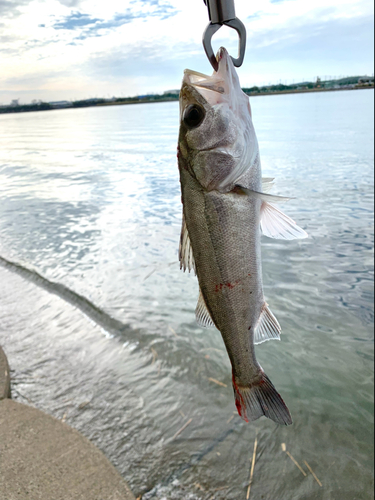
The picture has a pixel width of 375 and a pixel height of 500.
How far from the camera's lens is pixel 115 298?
6.56 metres

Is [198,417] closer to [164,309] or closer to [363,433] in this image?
[363,433]

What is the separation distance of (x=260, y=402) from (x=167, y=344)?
4081mm

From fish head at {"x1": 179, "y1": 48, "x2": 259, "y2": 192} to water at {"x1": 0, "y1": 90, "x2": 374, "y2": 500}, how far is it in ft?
5.80

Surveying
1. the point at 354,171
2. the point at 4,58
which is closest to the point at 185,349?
the point at 4,58

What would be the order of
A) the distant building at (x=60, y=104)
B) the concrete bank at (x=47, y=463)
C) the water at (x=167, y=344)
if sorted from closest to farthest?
1. the concrete bank at (x=47, y=463)
2. the distant building at (x=60, y=104)
3. the water at (x=167, y=344)

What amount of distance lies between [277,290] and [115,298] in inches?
115

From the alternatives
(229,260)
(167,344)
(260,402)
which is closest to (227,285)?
(229,260)

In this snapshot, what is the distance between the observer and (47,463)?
8.95 ft

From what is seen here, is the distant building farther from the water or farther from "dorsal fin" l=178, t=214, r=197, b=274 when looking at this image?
"dorsal fin" l=178, t=214, r=197, b=274

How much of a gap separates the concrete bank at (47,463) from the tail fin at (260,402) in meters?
1.68

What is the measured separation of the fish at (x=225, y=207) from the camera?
1343 mm

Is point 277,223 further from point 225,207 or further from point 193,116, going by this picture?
point 193,116

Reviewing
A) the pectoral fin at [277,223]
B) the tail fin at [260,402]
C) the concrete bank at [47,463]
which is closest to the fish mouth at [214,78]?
the pectoral fin at [277,223]

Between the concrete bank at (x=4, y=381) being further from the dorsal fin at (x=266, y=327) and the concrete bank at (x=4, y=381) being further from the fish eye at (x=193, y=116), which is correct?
the fish eye at (x=193, y=116)
